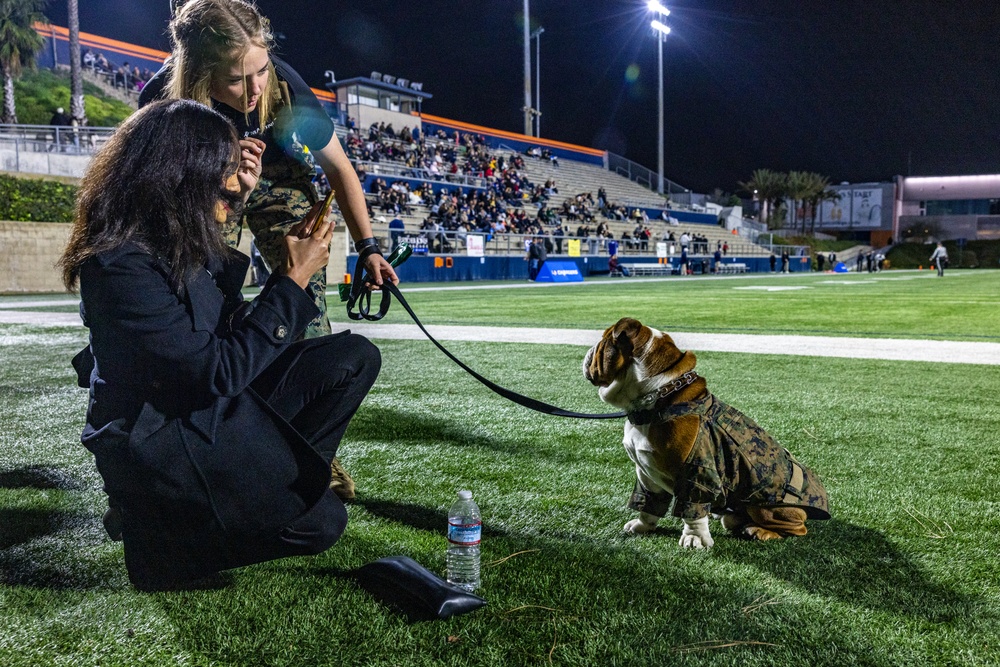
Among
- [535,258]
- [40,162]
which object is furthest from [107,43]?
[535,258]

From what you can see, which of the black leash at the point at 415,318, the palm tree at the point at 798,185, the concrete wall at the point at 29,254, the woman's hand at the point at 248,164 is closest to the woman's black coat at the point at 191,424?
the woman's hand at the point at 248,164

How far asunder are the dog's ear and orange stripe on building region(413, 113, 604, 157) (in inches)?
1718

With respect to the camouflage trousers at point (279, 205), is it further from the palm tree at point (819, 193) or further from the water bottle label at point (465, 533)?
the palm tree at point (819, 193)

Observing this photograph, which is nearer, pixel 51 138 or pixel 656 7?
pixel 51 138

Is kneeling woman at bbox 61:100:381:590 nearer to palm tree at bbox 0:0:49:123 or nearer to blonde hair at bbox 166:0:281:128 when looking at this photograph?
blonde hair at bbox 166:0:281:128

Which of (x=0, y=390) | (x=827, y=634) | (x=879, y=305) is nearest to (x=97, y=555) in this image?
(x=827, y=634)

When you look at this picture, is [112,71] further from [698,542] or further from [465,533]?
[698,542]

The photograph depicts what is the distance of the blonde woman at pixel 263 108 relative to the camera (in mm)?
2516

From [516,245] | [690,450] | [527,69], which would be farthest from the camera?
[527,69]

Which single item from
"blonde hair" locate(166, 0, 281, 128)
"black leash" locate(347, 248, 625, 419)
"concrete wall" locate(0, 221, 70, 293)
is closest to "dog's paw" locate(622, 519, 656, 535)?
"black leash" locate(347, 248, 625, 419)

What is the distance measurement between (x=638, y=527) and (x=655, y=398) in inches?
21.0

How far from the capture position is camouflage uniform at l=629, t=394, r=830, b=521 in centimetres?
233

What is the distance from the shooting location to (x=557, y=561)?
234 centimetres

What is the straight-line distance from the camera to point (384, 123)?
40.2 meters
